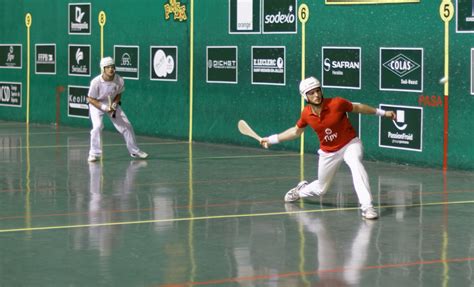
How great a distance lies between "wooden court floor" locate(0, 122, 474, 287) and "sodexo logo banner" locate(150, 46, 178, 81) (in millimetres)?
3912

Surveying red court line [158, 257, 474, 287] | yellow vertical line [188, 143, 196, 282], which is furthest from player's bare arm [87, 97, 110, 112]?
red court line [158, 257, 474, 287]

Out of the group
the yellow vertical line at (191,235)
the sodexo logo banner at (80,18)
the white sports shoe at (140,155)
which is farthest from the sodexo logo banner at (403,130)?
the sodexo logo banner at (80,18)

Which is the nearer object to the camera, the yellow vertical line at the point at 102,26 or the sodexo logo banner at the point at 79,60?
the yellow vertical line at the point at 102,26

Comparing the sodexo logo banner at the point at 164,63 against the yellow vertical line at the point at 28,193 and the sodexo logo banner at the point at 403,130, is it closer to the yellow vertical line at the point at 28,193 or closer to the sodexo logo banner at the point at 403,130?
the yellow vertical line at the point at 28,193

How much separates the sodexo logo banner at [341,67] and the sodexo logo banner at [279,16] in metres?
0.97

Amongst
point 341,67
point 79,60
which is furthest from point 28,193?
point 79,60

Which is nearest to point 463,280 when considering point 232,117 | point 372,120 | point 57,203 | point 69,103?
point 57,203

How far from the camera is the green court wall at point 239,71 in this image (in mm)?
17844

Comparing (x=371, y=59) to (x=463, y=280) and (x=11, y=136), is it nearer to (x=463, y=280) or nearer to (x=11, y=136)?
(x=11, y=136)

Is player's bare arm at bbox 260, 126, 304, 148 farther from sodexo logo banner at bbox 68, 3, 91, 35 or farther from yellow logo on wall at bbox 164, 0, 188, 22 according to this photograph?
sodexo logo banner at bbox 68, 3, 91, 35

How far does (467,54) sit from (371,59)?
81.0 inches

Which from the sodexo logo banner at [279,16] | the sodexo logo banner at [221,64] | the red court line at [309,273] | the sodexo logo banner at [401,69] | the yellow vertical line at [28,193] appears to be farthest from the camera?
the sodexo logo banner at [221,64]

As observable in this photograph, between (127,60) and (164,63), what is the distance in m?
1.27

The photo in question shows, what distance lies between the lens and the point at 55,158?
766 inches
